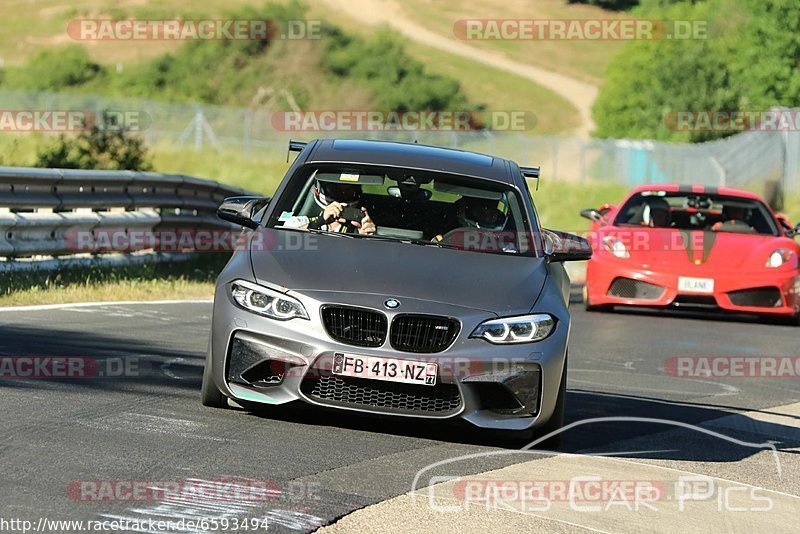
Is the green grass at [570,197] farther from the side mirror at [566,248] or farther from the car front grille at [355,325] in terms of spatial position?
the car front grille at [355,325]

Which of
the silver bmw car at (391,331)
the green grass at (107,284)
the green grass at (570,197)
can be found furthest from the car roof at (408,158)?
the green grass at (570,197)

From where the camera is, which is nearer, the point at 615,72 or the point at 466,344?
the point at 466,344

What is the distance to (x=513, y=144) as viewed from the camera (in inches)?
2019

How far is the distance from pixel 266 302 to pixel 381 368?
670 mm

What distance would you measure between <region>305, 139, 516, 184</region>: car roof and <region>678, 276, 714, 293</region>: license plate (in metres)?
7.11

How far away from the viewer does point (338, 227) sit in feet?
28.7

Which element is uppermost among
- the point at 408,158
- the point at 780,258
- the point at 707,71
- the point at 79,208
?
the point at 408,158

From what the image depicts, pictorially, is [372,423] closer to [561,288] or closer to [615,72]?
[561,288]

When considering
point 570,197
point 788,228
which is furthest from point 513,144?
point 788,228

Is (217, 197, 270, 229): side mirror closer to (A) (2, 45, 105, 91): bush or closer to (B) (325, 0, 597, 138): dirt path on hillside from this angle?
(A) (2, 45, 105, 91): bush

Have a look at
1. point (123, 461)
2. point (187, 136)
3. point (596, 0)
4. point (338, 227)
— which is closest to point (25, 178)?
point (338, 227)

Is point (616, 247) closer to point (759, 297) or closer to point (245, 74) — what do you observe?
point (759, 297)

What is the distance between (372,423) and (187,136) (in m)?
45.9

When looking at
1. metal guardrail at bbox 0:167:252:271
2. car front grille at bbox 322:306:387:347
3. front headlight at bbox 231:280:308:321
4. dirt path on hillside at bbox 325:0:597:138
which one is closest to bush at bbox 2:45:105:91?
dirt path on hillside at bbox 325:0:597:138
